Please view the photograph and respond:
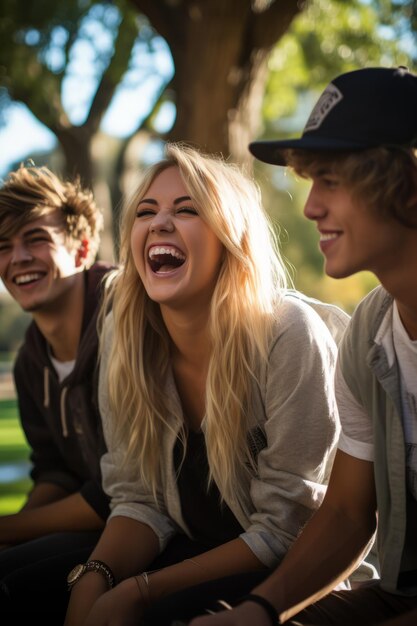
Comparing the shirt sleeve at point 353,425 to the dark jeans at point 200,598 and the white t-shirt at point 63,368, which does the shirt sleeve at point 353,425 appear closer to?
the dark jeans at point 200,598

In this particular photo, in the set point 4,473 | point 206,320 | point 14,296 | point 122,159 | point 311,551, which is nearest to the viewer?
point 311,551

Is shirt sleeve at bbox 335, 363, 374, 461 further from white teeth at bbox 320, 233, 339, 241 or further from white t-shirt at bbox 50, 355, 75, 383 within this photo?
white t-shirt at bbox 50, 355, 75, 383

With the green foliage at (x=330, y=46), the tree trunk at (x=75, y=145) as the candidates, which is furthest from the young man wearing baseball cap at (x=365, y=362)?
the tree trunk at (x=75, y=145)

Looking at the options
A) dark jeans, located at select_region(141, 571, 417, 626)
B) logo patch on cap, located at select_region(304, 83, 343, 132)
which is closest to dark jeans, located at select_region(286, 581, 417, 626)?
dark jeans, located at select_region(141, 571, 417, 626)

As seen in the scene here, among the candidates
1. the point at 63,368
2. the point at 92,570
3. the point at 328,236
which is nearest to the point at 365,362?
the point at 328,236

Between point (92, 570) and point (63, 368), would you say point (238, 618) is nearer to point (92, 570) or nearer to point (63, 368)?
point (92, 570)

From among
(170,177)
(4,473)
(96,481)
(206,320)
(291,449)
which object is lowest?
(4,473)

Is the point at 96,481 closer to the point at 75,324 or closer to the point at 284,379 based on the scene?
the point at 75,324

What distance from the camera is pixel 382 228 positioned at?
216cm

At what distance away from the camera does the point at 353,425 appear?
2441 mm

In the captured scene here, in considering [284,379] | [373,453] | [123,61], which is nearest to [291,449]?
[284,379]

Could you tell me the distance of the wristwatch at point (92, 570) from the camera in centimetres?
279

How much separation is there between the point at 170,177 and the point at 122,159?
11172mm

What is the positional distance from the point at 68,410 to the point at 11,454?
465cm
